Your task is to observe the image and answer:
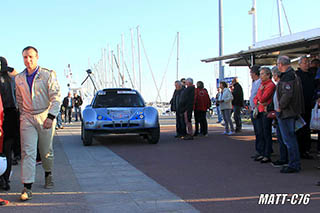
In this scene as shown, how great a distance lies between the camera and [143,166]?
7.18m

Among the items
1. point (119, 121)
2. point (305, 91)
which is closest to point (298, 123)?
point (305, 91)

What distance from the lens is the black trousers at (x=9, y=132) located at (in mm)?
5427

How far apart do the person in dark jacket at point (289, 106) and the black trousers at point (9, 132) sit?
451 centimetres

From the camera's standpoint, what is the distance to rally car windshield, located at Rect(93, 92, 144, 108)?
11.2m

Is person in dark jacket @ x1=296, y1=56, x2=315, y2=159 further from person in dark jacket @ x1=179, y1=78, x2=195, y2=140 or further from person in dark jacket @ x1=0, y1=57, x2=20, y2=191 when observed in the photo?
person in dark jacket @ x1=0, y1=57, x2=20, y2=191

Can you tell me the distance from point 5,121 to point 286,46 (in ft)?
25.1

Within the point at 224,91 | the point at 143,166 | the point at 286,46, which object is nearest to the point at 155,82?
the point at 224,91

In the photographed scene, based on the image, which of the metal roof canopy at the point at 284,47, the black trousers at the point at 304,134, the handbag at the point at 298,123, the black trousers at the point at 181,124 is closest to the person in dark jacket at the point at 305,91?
the black trousers at the point at 304,134

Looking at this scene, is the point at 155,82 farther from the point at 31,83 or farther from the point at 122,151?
the point at 31,83

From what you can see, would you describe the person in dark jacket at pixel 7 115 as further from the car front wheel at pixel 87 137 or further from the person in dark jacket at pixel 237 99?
the person in dark jacket at pixel 237 99

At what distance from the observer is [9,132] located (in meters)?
5.63

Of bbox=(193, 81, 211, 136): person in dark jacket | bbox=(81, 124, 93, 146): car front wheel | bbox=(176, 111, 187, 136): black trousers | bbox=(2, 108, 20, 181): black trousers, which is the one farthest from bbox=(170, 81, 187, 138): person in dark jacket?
bbox=(2, 108, 20, 181): black trousers

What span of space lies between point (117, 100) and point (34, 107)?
6.31m

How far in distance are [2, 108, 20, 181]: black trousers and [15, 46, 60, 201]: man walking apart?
1.99 ft
